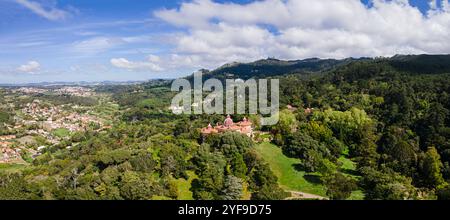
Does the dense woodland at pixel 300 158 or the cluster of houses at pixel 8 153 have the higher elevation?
the dense woodland at pixel 300 158

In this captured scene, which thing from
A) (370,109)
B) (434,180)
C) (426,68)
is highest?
(426,68)

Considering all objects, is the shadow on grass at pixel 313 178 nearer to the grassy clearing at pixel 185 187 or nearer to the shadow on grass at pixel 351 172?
the shadow on grass at pixel 351 172

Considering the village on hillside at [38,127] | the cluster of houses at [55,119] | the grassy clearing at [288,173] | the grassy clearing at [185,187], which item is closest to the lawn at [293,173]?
the grassy clearing at [288,173]

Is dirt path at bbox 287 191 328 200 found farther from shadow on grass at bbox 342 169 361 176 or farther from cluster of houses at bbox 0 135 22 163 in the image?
cluster of houses at bbox 0 135 22 163

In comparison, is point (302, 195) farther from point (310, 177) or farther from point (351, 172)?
point (351, 172)

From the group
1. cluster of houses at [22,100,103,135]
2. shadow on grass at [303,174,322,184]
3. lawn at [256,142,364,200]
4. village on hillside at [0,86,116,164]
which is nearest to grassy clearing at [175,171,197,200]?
lawn at [256,142,364,200]
